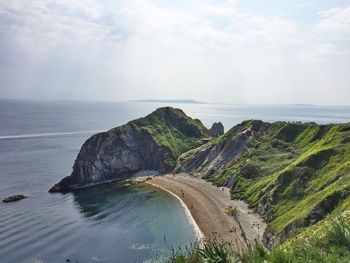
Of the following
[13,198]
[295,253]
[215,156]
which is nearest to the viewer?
[295,253]

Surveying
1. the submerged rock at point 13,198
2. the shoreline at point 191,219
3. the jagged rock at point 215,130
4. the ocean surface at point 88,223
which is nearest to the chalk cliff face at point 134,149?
the ocean surface at point 88,223

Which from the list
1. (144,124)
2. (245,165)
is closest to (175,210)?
(245,165)

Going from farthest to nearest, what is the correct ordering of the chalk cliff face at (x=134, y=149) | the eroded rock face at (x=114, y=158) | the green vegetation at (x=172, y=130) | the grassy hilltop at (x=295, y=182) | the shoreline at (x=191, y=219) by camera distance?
1. the green vegetation at (x=172, y=130)
2. the chalk cliff face at (x=134, y=149)
3. the eroded rock face at (x=114, y=158)
4. the shoreline at (x=191, y=219)
5. the grassy hilltop at (x=295, y=182)

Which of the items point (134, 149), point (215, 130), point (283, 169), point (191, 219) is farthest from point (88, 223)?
point (215, 130)

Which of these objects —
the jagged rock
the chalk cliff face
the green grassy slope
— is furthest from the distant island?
the jagged rock

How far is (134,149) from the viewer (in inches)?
5330

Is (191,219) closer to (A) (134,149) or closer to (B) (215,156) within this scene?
(B) (215,156)

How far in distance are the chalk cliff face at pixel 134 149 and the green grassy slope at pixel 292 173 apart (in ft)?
95.5

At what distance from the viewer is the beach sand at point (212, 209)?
6988cm

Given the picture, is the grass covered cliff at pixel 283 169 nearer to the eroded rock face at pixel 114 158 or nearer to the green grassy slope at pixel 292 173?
the green grassy slope at pixel 292 173

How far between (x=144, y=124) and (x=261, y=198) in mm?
74456

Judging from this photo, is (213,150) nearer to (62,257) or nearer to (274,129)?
(274,129)

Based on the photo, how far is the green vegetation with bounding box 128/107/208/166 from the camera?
143m

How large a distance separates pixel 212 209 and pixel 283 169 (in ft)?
59.3
